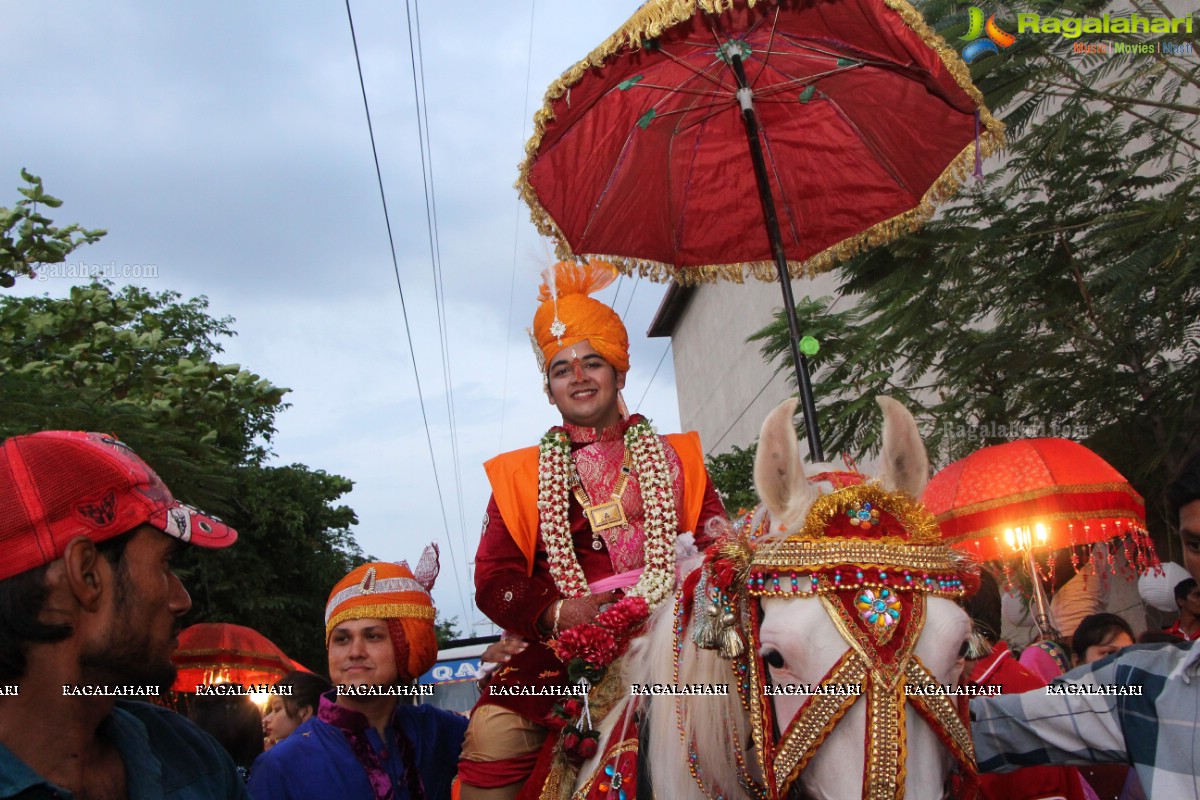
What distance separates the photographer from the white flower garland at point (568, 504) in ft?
12.3

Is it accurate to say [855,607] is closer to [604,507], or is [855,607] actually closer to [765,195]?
[604,507]

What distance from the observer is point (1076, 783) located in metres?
3.42

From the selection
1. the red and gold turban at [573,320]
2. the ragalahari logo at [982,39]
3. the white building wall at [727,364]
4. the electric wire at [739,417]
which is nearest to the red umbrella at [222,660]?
the red and gold turban at [573,320]

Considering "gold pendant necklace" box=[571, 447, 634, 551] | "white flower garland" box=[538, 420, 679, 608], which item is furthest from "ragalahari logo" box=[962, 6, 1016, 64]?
"gold pendant necklace" box=[571, 447, 634, 551]

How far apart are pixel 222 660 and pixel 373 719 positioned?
4176 mm

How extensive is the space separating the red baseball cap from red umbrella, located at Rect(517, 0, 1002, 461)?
2.30m

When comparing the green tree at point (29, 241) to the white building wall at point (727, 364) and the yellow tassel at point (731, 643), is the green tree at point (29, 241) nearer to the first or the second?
the yellow tassel at point (731, 643)

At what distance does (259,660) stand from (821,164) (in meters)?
6.27

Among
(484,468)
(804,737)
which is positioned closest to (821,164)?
(484,468)

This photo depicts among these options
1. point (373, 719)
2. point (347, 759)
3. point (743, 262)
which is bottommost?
point (347, 759)

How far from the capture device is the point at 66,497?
84.2 inches

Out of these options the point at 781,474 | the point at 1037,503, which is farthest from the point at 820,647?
the point at 1037,503

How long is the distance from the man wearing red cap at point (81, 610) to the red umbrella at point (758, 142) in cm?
234

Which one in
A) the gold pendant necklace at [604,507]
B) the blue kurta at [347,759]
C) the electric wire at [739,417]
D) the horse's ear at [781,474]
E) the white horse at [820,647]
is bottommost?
the blue kurta at [347,759]
